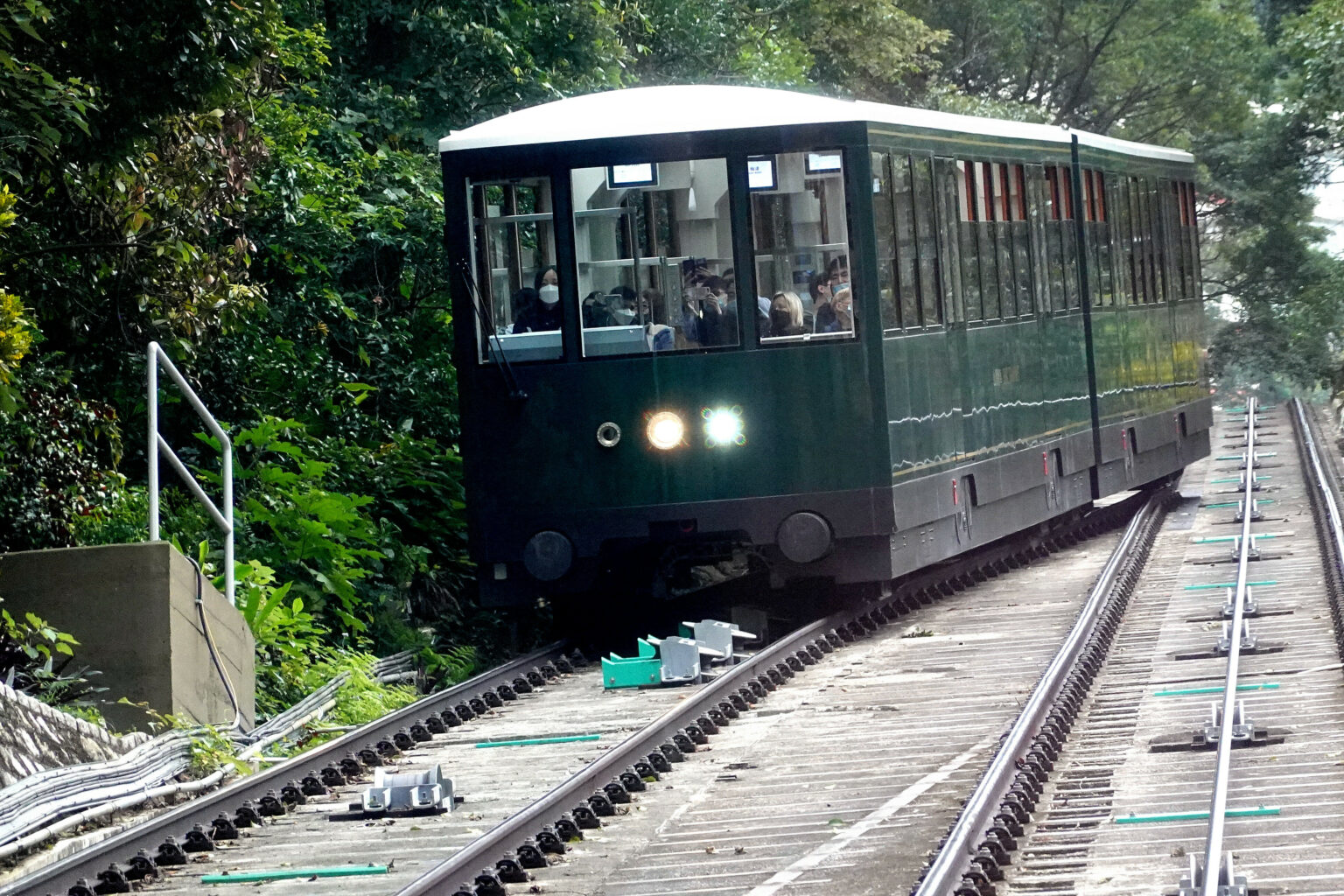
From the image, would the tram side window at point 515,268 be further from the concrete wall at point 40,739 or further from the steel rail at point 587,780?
the concrete wall at point 40,739

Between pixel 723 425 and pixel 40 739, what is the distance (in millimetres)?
4964

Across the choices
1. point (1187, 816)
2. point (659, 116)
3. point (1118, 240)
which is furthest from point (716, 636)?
point (1118, 240)

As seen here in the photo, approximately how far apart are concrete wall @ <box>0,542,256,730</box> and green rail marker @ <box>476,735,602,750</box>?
52.5 inches

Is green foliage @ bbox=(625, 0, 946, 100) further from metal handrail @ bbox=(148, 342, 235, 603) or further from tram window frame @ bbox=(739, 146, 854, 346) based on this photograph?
metal handrail @ bbox=(148, 342, 235, 603)

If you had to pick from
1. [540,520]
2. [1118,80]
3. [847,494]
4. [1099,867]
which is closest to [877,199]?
[847,494]

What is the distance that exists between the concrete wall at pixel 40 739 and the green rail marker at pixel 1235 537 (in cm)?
1104

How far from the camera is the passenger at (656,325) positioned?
12.1 metres

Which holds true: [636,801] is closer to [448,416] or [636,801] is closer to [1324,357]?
[448,416]

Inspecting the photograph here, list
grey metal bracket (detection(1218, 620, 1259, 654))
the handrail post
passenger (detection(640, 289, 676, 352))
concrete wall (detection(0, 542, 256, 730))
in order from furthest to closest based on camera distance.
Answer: passenger (detection(640, 289, 676, 352))
grey metal bracket (detection(1218, 620, 1259, 654))
the handrail post
concrete wall (detection(0, 542, 256, 730))

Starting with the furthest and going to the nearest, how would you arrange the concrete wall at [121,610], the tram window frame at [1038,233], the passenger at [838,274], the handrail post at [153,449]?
the tram window frame at [1038,233], the passenger at [838,274], the handrail post at [153,449], the concrete wall at [121,610]

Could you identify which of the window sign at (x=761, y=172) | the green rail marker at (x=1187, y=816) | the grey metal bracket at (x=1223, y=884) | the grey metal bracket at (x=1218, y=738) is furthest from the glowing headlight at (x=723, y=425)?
the grey metal bracket at (x=1223, y=884)

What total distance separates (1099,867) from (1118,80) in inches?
1707

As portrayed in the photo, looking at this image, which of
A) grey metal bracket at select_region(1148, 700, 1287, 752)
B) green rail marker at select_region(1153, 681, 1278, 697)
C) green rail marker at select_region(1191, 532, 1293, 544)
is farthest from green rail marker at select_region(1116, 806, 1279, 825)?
green rail marker at select_region(1191, 532, 1293, 544)

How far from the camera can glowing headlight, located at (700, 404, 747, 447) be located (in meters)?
12.3
